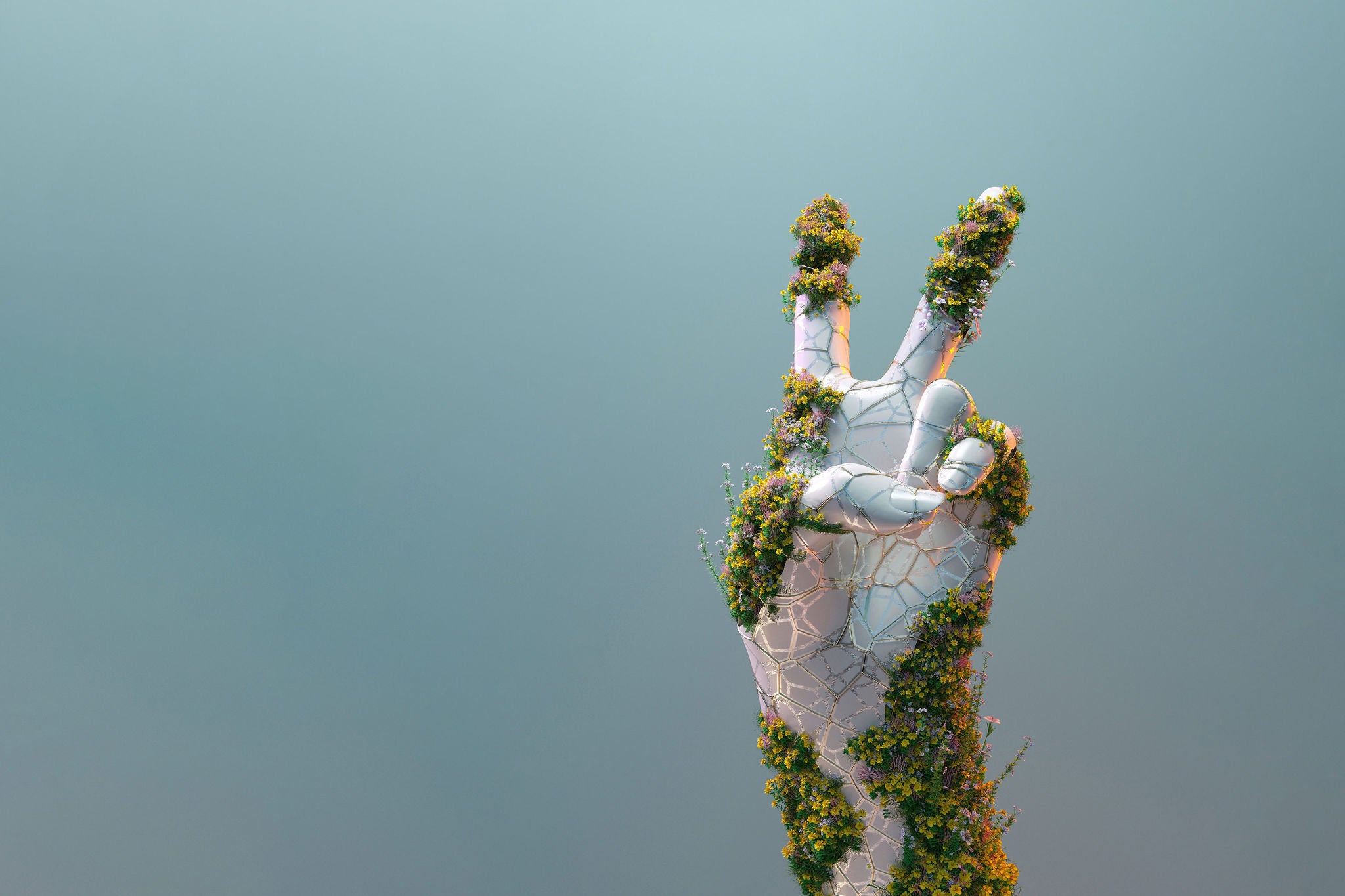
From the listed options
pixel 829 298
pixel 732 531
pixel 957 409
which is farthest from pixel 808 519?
pixel 829 298

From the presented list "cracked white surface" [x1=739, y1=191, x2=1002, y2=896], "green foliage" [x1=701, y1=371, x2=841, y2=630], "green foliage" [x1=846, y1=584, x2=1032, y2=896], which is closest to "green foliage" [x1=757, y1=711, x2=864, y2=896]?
"cracked white surface" [x1=739, y1=191, x2=1002, y2=896]

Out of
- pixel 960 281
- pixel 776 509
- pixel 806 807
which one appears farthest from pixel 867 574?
pixel 960 281

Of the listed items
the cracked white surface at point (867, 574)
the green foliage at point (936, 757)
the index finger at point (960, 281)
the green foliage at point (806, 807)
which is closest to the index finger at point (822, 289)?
the cracked white surface at point (867, 574)

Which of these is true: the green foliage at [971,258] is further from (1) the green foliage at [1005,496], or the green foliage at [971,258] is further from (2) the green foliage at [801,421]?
(2) the green foliage at [801,421]

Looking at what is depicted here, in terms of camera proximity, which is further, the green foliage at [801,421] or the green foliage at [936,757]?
the green foliage at [801,421]

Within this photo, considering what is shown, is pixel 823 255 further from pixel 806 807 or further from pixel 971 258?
pixel 806 807

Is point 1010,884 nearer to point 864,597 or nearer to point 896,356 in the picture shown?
point 864,597
